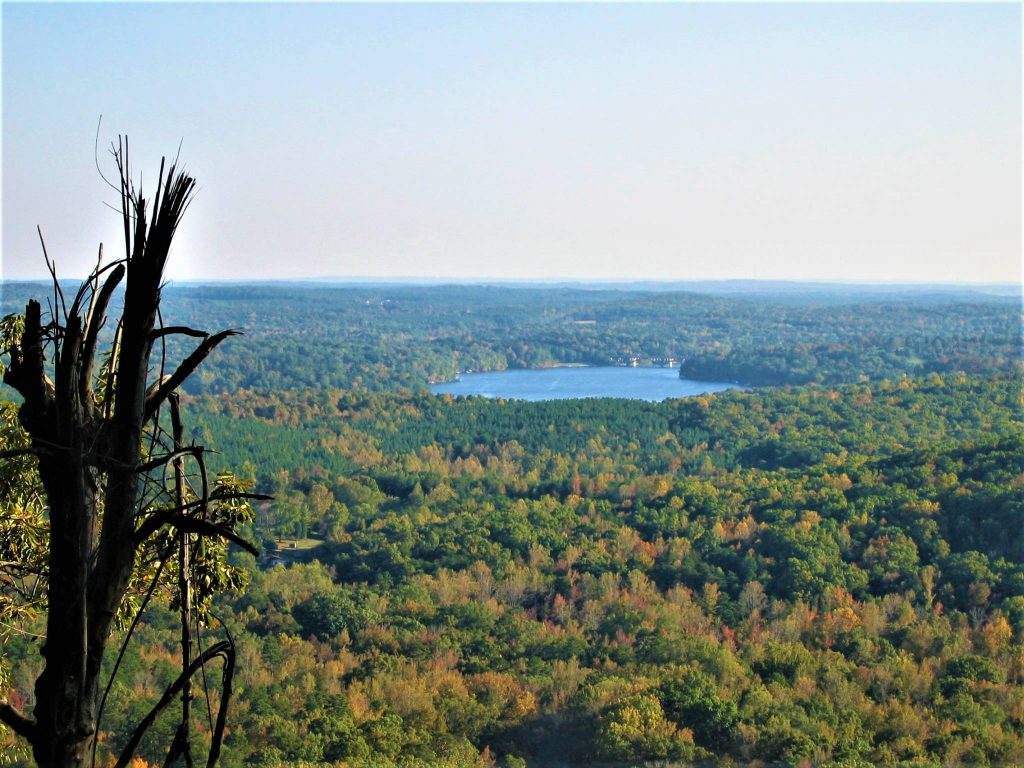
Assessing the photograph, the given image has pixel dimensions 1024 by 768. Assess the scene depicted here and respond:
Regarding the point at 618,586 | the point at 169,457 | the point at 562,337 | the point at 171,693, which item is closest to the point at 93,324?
the point at 169,457

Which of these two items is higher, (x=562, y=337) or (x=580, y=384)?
(x=562, y=337)

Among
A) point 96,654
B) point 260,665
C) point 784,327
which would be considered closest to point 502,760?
point 260,665

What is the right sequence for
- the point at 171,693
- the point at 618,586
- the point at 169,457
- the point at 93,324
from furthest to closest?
the point at 618,586
the point at 93,324
the point at 171,693
the point at 169,457

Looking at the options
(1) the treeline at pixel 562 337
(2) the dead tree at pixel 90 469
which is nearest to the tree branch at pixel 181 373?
(2) the dead tree at pixel 90 469

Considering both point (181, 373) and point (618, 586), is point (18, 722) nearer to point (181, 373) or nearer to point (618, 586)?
point (181, 373)

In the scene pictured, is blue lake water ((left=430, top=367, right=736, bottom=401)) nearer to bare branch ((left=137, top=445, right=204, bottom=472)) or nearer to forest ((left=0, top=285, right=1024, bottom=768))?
forest ((left=0, top=285, right=1024, bottom=768))

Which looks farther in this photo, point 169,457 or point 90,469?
point 90,469
